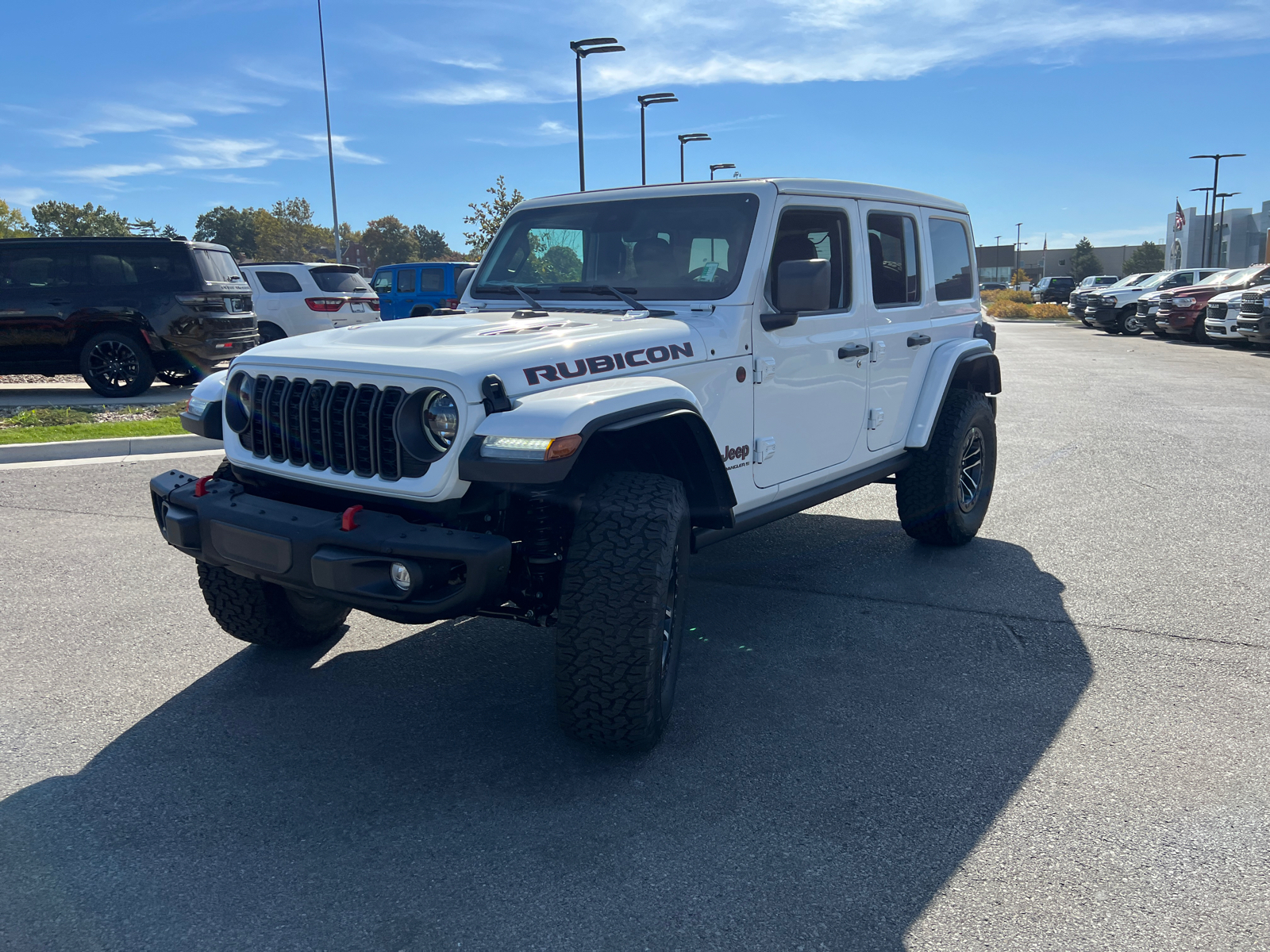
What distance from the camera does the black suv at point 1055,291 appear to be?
52.1 meters

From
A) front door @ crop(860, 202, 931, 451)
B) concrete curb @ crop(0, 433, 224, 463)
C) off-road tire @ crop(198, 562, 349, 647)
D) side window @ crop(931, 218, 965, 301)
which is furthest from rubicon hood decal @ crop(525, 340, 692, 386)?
concrete curb @ crop(0, 433, 224, 463)

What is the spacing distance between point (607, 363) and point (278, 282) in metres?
13.8

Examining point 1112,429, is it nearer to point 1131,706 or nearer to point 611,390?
point 1131,706

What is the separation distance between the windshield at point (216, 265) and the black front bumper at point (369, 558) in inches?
390

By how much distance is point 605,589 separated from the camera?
306 centimetres

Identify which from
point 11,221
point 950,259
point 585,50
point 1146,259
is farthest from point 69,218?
point 1146,259

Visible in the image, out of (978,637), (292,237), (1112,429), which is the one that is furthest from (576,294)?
(292,237)

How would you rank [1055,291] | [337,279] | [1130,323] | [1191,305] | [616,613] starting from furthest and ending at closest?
[1055,291] < [1130,323] < [1191,305] < [337,279] < [616,613]

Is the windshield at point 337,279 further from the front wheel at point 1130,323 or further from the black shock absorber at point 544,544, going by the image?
the front wheel at point 1130,323

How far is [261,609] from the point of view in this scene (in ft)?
13.1

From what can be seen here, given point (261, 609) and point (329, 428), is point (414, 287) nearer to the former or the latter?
point (261, 609)

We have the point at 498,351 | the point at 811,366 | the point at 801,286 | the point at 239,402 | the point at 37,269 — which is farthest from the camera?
the point at 37,269

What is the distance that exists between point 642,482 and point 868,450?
6.64ft

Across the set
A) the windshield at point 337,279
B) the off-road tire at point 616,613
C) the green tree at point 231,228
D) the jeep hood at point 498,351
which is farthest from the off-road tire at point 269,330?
the green tree at point 231,228
